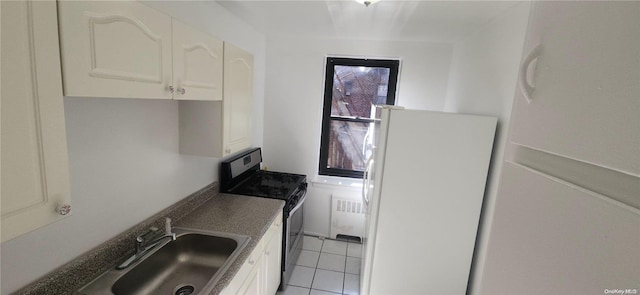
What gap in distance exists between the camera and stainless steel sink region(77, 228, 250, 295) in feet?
3.98

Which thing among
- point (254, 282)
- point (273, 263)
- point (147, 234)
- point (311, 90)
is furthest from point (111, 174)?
point (311, 90)

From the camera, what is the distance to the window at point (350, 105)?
3127 mm

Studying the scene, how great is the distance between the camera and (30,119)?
0.62 m

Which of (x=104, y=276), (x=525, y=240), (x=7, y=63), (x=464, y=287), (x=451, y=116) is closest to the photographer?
(x=7, y=63)

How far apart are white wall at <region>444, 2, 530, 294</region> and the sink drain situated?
71.9 inches

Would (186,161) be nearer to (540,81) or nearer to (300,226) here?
(300,226)

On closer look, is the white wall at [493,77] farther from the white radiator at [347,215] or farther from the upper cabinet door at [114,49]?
the upper cabinet door at [114,49]

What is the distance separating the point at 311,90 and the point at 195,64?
6.31 feet

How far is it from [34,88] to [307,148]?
269cm

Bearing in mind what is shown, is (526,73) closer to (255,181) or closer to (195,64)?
(195,64)

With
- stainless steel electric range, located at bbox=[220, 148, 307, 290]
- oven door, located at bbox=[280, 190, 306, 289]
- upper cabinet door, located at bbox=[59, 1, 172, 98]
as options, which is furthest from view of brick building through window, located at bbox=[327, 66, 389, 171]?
upper cabinet door, located at bbox=[59, 1, 172, 98]

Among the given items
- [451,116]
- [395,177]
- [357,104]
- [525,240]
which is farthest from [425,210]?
[357,104]

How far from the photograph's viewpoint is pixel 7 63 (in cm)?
57

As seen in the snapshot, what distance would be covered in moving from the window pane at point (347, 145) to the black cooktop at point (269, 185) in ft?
2.00
